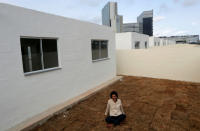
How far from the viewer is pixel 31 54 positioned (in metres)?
3.41

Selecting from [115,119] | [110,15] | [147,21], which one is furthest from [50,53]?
[147,21]

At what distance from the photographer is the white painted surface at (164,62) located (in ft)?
22.7

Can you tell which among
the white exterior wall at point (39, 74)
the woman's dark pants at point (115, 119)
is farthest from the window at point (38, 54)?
the woman's dark pants at point (115, 119)

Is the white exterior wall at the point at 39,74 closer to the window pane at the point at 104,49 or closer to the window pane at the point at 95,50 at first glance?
the window pane at the point at 95,50

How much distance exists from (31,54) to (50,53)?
616 millimetres

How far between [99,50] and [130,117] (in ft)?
12.5

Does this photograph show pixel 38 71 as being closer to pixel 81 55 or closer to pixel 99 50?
pixel 81 55

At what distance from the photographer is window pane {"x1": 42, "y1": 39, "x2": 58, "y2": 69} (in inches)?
149

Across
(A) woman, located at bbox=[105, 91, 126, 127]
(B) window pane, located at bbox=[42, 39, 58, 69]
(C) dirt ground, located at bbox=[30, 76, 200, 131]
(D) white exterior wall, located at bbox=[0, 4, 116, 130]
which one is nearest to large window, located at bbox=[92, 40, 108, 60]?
(D) white exterior wall, located at bbox=[0, 4, 116, 130]

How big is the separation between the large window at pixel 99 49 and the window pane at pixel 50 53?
221 centimetres

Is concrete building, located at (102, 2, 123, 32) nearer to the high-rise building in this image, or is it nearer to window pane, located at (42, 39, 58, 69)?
window pane, located at (42, 39, 58, 69)

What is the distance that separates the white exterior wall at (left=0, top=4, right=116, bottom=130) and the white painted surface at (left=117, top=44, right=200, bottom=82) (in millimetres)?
4051

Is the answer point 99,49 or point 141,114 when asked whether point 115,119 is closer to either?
point 141,114

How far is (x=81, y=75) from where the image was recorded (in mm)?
5215
